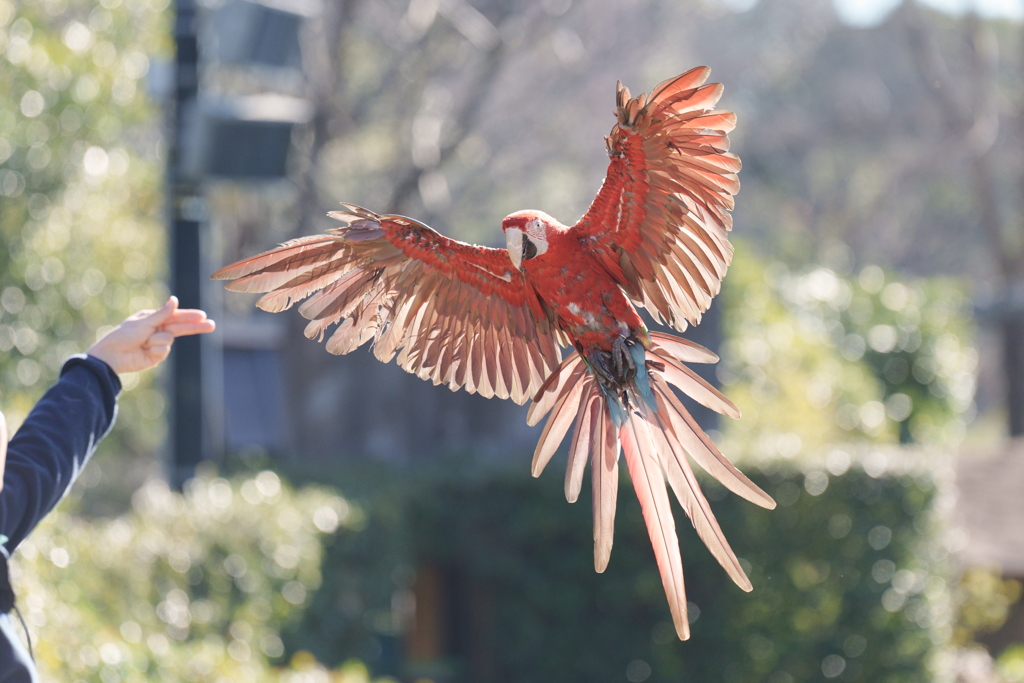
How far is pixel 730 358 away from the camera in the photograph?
314 inches

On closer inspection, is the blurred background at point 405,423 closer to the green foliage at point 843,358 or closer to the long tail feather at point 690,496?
the green foliage at point 843,358

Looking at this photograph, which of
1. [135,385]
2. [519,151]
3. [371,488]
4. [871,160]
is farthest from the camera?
[871,160]

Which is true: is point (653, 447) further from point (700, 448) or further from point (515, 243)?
point (515, 243)

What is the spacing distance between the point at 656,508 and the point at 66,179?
513 cm

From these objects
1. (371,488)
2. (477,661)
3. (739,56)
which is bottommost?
(477,661)

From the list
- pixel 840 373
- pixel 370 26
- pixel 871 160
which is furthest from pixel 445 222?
pixel 871 160

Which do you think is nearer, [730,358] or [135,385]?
[135,385]

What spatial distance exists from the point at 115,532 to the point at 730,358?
5.35 meters

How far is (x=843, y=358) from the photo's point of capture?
27.7 ft

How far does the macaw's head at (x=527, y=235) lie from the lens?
178 cm

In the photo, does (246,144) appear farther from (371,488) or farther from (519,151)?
(519,151)

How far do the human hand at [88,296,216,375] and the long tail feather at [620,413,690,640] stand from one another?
0.80 metres

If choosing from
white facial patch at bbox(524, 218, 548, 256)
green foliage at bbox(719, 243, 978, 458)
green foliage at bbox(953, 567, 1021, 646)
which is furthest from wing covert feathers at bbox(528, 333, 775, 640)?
green foliage at bbox(953, 567, 1021, 646)

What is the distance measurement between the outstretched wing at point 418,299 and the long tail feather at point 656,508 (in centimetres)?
25
